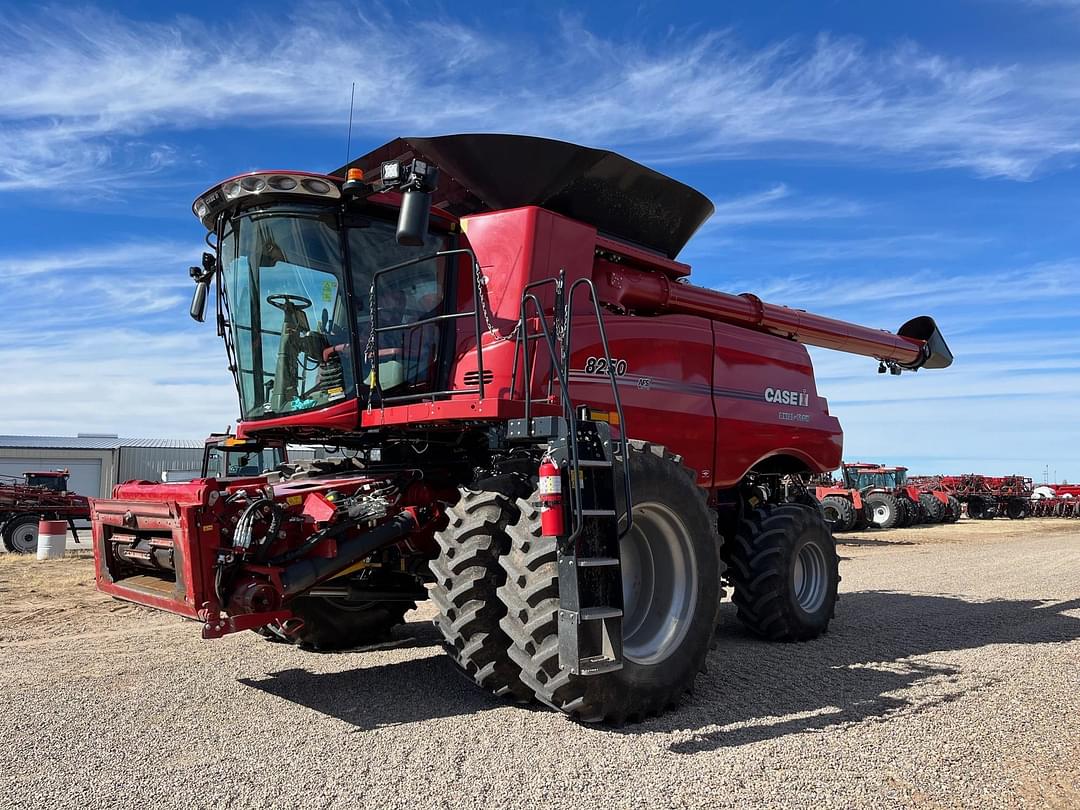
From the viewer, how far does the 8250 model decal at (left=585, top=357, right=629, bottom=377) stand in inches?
246

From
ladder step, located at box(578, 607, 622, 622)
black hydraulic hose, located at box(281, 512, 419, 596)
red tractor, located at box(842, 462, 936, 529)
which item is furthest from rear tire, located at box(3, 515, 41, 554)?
red tractor, located at box(842, 462, 936, 529)

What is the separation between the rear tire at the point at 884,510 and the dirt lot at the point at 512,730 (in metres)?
20.4

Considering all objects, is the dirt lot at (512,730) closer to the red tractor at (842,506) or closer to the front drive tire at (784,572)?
the front drive tire at (784,572)

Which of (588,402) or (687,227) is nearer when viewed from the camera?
Answer: (588,402)

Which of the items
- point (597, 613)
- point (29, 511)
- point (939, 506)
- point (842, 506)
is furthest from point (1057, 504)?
point (597, 613)

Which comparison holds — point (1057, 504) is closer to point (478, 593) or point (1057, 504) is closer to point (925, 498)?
point (925, 498)

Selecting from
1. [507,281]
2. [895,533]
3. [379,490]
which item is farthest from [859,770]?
[895,533]

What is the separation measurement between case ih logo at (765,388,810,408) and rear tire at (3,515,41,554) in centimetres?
1703

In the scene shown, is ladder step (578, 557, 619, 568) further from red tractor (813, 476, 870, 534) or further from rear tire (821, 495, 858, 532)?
rear tire (821, 495, 858, 532)

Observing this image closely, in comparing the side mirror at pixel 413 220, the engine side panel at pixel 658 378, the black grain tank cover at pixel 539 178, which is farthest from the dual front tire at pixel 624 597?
the black grain tank cover at pixel 539 178

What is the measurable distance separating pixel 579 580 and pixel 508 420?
1232mm

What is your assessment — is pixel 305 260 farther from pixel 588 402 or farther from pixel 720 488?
pixel 720 488

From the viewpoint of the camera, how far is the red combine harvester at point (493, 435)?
4.76 meters

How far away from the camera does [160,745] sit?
4.34m
